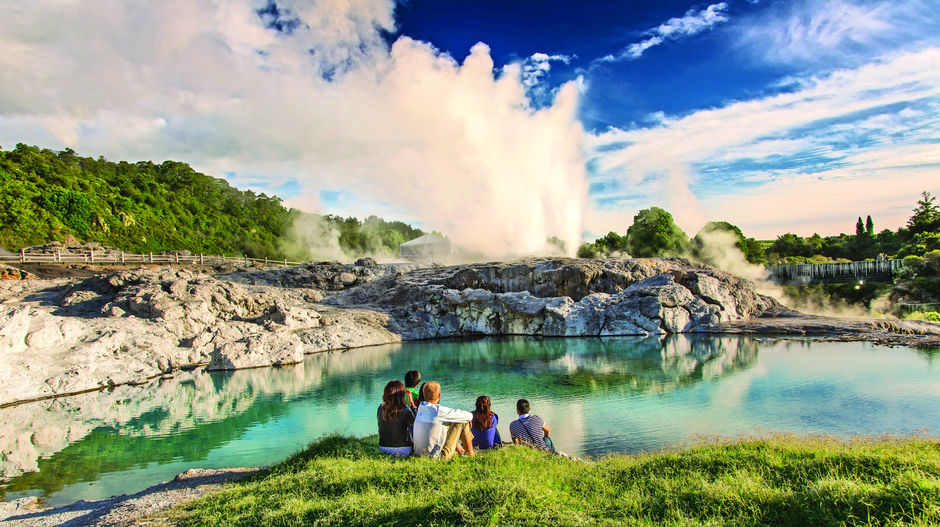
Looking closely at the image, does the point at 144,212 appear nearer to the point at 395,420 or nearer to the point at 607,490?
the point at 395,420

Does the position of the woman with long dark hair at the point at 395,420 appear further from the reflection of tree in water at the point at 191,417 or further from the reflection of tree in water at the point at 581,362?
the reflection of tree in water at the point at 581,362

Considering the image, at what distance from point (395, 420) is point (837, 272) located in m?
59.6

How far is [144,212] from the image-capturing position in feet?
200

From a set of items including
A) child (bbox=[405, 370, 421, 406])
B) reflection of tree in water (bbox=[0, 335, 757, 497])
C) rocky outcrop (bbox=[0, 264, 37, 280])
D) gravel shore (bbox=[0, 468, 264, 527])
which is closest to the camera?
gravel shore (bbox=[0, 468, 264, 527])

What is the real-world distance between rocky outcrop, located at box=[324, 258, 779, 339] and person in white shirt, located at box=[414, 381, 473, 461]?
2773cm

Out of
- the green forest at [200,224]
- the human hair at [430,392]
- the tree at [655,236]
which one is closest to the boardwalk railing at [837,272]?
the green forest at [200,224]

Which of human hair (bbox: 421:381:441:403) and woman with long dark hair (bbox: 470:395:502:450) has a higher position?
human hair (bbox: 421:381:441:403)

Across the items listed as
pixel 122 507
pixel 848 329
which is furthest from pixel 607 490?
pixel 848 329

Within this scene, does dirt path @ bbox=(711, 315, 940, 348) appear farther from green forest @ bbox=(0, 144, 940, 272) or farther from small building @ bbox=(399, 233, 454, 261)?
small building @ bbox=(399, 233, 454, 261)

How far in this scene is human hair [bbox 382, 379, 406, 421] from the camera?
7.72m

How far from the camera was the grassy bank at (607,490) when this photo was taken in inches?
169

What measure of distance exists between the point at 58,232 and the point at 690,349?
57.4 metres

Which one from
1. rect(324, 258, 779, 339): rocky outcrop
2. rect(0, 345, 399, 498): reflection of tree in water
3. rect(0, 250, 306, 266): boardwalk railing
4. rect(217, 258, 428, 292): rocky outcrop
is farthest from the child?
rect(0, 250, 306, 266): boardwalk railing

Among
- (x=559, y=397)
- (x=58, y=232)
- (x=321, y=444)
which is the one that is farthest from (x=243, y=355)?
(x=58, y=232)
